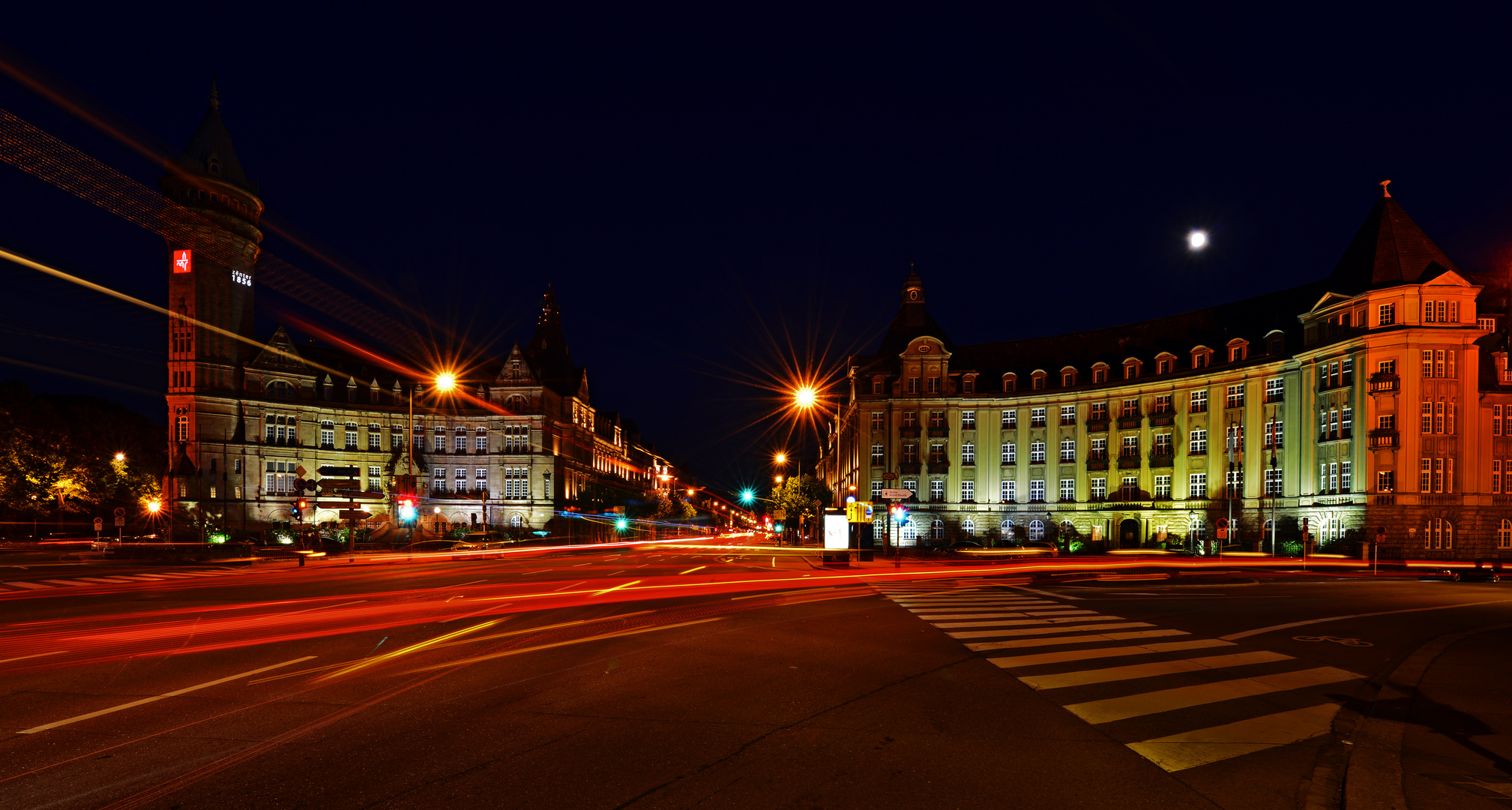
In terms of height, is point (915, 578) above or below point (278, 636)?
below

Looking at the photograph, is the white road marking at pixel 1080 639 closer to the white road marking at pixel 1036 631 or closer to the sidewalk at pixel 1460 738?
the white road marking at pixel 1036 631

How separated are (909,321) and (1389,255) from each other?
38.9 meters

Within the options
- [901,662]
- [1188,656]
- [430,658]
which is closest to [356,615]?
[430,658]

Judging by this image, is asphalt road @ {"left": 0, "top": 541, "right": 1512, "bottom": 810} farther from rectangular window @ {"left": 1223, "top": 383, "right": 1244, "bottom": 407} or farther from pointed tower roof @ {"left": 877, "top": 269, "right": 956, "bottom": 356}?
pointed tower roof @ {"left": 877, "top": 269, "right": 956, "bottom": 356}

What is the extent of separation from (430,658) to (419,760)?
5594 mm

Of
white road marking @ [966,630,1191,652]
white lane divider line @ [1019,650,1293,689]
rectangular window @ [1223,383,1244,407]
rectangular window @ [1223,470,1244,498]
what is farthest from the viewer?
rectangular window @ [1223,383,1244,407]

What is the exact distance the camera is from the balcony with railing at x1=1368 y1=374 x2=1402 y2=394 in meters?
48.0

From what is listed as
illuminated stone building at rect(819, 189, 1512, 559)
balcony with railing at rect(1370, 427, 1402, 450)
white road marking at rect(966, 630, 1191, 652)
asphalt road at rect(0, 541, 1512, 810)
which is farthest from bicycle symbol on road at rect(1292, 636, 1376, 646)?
balcony with railing at rect(1370, 427, 1402, 450)

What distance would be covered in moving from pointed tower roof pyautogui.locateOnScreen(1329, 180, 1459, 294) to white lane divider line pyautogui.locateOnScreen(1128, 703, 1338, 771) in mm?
51437

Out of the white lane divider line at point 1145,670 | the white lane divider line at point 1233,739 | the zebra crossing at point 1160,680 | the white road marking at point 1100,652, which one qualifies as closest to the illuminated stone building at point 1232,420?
the zebra crossing at point 1160,680

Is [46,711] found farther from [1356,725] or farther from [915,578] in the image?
[915,578]

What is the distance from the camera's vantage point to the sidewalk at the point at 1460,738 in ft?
21.3

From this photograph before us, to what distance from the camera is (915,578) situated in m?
30.7

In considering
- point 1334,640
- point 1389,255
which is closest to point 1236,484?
point 1389,255
